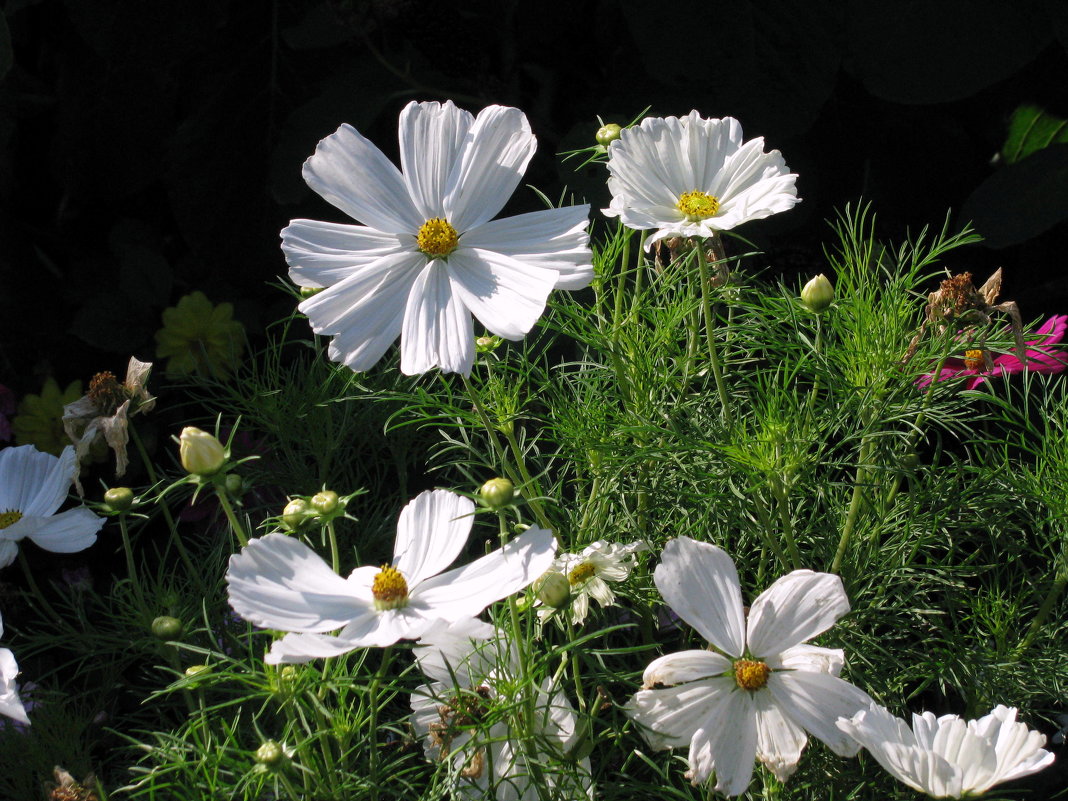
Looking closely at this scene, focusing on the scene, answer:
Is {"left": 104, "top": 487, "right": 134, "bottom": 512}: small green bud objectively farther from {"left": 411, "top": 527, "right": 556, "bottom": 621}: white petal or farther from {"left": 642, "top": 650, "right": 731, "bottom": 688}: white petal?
{"left": 642, "top": 650, "right": 731, "bottom": 688}: white petal

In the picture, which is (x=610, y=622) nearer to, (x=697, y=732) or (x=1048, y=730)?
(x=697, y=732)

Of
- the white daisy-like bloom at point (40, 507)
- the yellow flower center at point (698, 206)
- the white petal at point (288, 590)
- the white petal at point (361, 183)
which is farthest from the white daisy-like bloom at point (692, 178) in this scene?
the white daisy-like bloom at point (40, 507)

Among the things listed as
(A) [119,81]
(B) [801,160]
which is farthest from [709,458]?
(A) [119,81]

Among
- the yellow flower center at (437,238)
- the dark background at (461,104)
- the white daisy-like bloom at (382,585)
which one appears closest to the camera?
the white daisy-like bloom at (382,585)

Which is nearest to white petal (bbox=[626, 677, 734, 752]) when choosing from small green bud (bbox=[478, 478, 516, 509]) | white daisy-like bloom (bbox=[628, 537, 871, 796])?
white daisy-like bloom (bbox=[628, 537, 871, 796])

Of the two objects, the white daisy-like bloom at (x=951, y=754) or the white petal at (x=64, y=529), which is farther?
the white petal at (x=64, y=529)

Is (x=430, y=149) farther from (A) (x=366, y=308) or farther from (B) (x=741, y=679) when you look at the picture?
(B) (x=741, y=679)

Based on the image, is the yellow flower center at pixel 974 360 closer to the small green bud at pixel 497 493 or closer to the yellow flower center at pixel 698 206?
the yellow flower center at pixel 698 206
